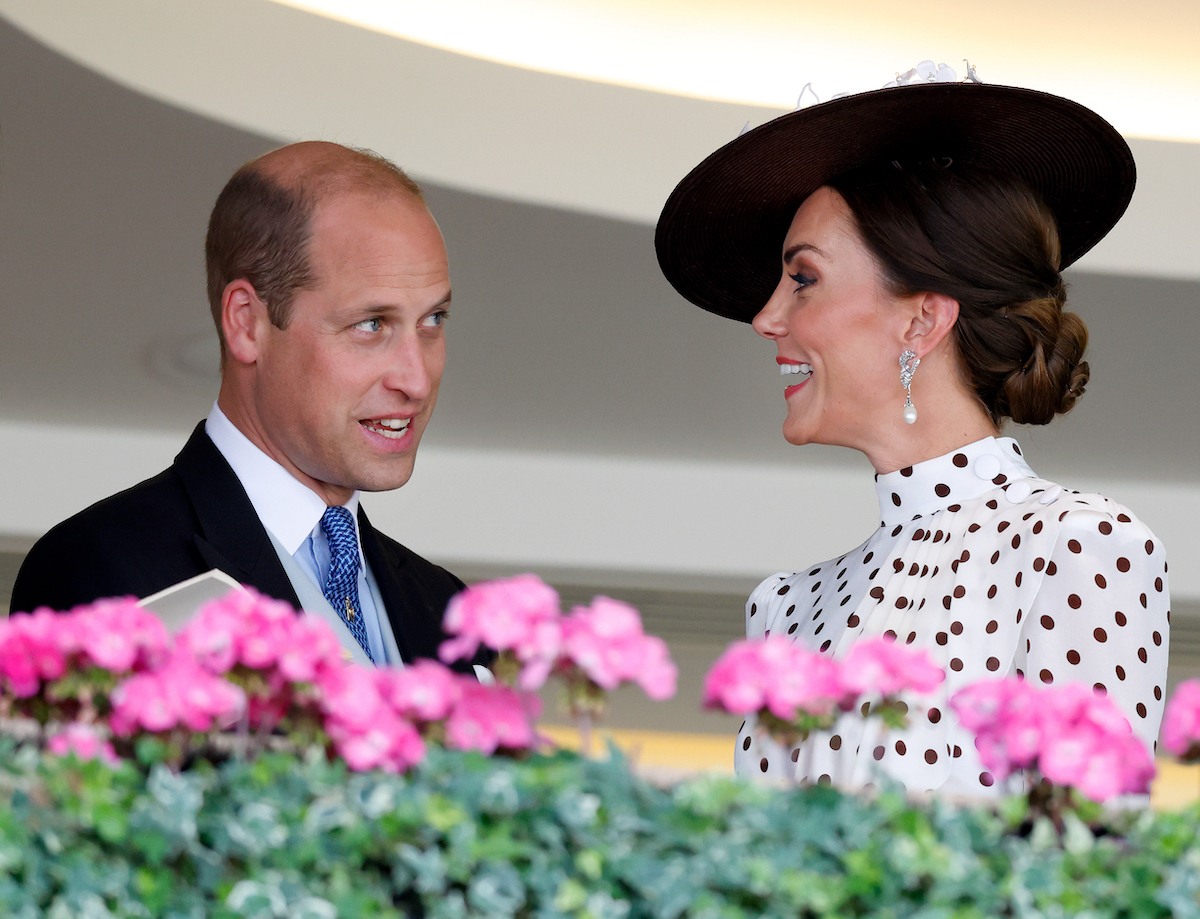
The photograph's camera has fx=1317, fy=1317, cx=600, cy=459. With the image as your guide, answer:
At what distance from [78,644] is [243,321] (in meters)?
1.16

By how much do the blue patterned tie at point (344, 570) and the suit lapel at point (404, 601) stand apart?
39 millimetres

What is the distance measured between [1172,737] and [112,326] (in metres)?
4.54

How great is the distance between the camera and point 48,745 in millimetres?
682

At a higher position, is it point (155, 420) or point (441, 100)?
point (441, 100)

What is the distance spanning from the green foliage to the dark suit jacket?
0.82 metres

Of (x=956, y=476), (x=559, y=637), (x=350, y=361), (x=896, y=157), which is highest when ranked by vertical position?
(x=896, y=157)

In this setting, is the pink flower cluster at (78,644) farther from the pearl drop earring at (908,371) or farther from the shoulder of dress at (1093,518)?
the pearl drop earring at (908,371)

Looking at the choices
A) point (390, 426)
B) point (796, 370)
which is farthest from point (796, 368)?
point (390, 426)

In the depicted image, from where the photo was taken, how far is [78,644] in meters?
0.67

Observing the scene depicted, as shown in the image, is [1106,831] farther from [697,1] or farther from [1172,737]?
[697,1]

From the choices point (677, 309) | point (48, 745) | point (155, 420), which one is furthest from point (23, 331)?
point (48, 745)

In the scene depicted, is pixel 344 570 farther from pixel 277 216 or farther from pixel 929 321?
pixel 929 321

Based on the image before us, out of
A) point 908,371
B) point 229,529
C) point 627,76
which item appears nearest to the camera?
point 229,529

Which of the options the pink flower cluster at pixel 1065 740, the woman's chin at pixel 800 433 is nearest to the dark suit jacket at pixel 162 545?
the woman's chin at pixel 800 433
